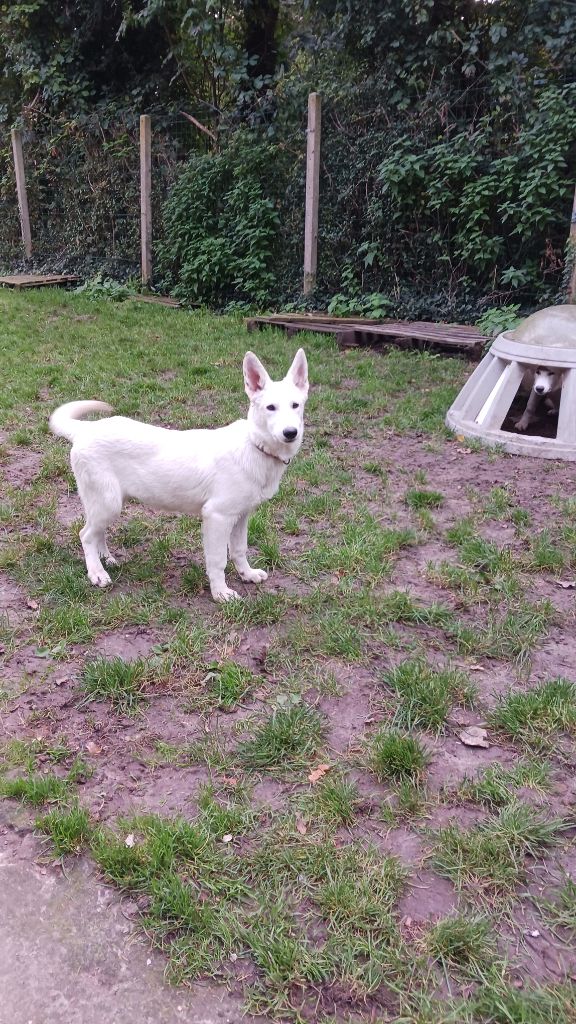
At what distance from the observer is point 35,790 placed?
2379 mm

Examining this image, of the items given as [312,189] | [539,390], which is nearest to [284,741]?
[539,390]

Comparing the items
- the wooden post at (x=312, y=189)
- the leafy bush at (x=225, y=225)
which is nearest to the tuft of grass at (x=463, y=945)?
the wooden post at (x=312, y=189)

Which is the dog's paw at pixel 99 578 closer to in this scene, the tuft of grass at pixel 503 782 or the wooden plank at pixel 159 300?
the tuft of grass at pixel 503 782

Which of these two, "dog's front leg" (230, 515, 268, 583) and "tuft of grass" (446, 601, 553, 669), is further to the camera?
"dog's front leg" (230, 515, 268, 583)

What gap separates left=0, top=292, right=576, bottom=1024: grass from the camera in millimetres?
1891

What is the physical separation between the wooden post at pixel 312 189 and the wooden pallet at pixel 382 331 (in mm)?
1068

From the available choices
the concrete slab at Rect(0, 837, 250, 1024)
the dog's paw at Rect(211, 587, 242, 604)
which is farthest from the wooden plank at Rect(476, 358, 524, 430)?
the concrete slab at Rect(0, 837, 250, 1024)

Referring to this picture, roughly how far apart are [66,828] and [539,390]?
470 cm

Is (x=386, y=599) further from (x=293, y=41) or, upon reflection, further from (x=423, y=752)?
(x=293, y=41)

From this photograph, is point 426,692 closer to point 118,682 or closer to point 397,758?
point 397,758

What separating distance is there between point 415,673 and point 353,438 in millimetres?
3274

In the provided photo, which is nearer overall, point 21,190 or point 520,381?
point 520,381

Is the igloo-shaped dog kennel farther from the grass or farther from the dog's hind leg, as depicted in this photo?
the dog's hind leg

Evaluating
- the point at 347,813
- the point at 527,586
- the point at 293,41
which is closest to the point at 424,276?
the point at 293,41
